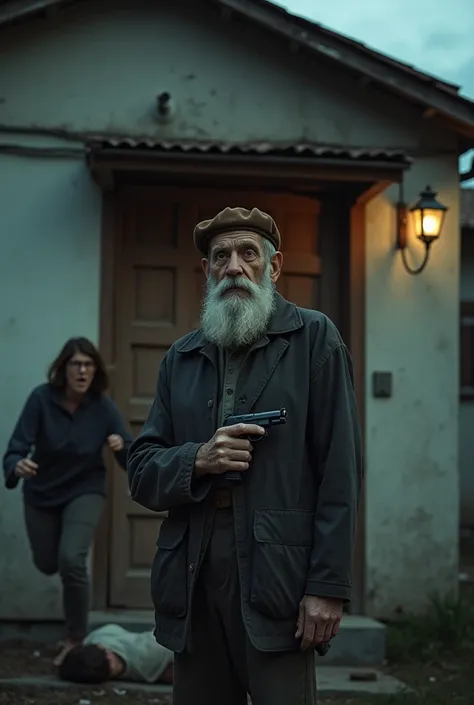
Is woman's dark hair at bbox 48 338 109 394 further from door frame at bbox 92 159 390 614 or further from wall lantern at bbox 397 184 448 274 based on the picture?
wall lantern at bbox 397 184 448 274

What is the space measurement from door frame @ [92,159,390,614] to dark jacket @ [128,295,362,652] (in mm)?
4051

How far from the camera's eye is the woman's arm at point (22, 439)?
20.5 ft

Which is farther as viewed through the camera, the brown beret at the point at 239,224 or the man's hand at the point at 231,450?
the brown beret at the point at 239,224

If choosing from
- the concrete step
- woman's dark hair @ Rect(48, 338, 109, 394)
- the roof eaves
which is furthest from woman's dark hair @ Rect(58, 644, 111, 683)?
the roof eaves

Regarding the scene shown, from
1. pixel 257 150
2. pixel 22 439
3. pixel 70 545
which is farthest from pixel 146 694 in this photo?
pixel 257 150

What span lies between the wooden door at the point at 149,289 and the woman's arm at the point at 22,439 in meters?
1.05

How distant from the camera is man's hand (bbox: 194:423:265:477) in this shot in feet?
10.2

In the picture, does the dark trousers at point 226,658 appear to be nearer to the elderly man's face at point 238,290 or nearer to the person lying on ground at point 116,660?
the elderly man's face at point 238,290

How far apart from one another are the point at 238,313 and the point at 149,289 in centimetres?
422

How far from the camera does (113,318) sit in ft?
24.5

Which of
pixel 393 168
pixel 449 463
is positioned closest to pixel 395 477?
pixel 449 463

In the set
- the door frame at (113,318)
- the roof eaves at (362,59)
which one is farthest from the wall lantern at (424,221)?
the roof eaves at (362,59)

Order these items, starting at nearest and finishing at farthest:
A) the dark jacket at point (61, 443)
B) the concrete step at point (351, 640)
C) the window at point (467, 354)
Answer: the dark jacket at point (61, 443) → the concrete step at point (351, 640) → the window at point (467, 354)

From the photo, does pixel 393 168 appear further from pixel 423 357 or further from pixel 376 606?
pixel 376 606
